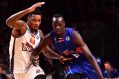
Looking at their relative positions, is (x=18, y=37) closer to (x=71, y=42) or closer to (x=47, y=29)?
(x=71, y=42)

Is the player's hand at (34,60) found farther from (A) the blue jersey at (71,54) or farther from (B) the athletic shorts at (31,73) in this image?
(A) the blue jersey at (71,54)

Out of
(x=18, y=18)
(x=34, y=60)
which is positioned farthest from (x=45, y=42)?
(x=18, y=18)

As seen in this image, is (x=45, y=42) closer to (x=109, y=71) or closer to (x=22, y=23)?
(x=22, y=23)

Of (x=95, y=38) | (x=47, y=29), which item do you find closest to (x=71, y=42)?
(x=47, y=29)

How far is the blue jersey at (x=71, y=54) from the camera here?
5.95 m

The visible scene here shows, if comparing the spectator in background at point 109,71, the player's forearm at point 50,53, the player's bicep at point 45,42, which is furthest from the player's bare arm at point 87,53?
the spectator in background at point 109,71

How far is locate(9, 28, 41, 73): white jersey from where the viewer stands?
6.36 m

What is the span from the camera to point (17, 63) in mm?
6438

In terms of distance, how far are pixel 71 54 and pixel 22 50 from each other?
2.73 feet

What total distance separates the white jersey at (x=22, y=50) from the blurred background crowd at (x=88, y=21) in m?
5.54

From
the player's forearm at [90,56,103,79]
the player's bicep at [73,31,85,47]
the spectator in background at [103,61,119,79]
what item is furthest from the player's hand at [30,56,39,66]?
the spectator in background at [103,61,119,79]

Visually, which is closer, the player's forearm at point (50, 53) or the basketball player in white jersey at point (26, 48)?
the basketball player in white jersey at point (26, 48)

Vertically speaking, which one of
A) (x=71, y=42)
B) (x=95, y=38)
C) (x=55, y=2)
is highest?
(x=71, y=42)

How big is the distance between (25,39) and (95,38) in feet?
27.3
